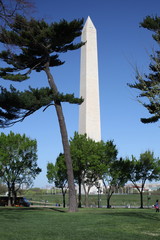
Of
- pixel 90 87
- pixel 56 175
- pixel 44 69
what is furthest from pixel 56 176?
pixel 44 69

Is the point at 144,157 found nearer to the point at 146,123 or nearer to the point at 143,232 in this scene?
the point at 146,123

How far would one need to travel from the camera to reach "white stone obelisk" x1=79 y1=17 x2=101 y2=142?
43.1 metres

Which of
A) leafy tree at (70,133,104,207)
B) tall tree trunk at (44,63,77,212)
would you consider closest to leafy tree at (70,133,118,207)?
leafy tree at (70,133,104,207)

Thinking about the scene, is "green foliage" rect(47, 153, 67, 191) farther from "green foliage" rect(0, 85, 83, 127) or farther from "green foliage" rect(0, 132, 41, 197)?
"green foliage" rect(0, 85, 83, 127)

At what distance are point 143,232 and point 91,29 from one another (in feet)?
129

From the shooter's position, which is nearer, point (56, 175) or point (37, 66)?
point (37, 66)

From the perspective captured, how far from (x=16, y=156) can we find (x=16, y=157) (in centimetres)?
11

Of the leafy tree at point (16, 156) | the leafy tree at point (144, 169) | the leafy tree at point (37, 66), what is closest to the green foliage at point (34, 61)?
the leafy tree at point (37, 66)

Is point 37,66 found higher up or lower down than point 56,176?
higher up

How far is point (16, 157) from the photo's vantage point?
3381cm

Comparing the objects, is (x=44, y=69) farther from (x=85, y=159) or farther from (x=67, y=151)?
(x=85, y=159)

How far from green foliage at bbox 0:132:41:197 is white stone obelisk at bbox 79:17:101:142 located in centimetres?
1043

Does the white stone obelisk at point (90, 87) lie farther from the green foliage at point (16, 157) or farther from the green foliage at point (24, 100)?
the green foliage at point (24, 100)

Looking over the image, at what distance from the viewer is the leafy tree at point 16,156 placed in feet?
110
